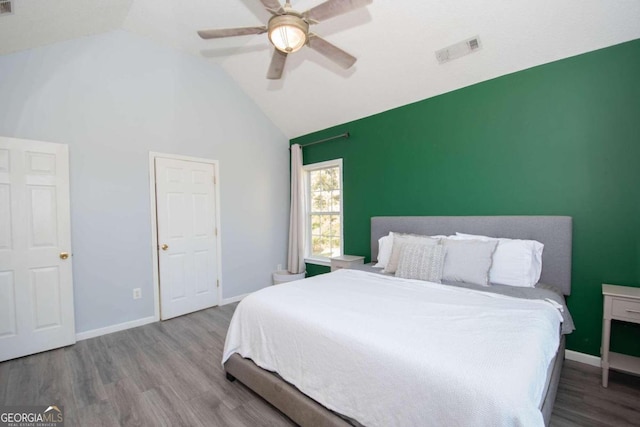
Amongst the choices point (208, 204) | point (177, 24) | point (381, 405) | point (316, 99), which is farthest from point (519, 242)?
point (177, 24)

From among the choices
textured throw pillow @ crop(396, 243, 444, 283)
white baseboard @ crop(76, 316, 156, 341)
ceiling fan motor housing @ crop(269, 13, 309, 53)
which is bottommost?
white baseboard @ crop(76, 316, 156, 341)

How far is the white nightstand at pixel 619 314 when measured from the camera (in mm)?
1908

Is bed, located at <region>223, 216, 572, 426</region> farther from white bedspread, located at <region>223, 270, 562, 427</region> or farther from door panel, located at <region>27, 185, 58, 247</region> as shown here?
door panel, located at <region>27, 185, 58, 247</region>

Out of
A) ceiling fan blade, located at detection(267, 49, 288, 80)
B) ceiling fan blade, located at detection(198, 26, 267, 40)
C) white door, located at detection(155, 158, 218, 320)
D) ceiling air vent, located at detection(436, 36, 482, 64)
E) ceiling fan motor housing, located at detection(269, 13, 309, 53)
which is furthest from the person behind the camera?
white door, located at detection(155, 158, 218, 320)

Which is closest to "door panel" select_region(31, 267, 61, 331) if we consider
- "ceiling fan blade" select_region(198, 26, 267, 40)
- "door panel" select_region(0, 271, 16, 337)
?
"door panel" select_region(0, 271, 16, 337)

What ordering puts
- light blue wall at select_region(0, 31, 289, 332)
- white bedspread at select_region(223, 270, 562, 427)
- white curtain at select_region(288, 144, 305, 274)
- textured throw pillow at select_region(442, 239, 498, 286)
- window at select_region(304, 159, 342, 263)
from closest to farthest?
white bedspread at select_region(223, 270, 562, 427) → textured throw pillow at select_region(442, 239, 498, 286) → light blue wall at select_region(0, 31, 289, 332) → window at select_region(304, 159, 342, 263) → white curtain at select_region(288, 144, 305, 274)

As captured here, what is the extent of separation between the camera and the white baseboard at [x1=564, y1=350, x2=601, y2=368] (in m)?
2.30

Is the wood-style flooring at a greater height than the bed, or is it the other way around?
the bed

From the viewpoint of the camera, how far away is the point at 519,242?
7.87ft

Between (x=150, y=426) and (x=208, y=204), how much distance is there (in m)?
2.59

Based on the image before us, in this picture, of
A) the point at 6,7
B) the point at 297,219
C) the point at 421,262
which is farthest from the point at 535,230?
the point at 6,7

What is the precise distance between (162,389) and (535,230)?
3339 mm

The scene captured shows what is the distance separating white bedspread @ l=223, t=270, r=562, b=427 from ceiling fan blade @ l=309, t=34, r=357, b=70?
180 centimetres

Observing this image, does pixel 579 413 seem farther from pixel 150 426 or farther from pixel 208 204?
pixel 208 204
